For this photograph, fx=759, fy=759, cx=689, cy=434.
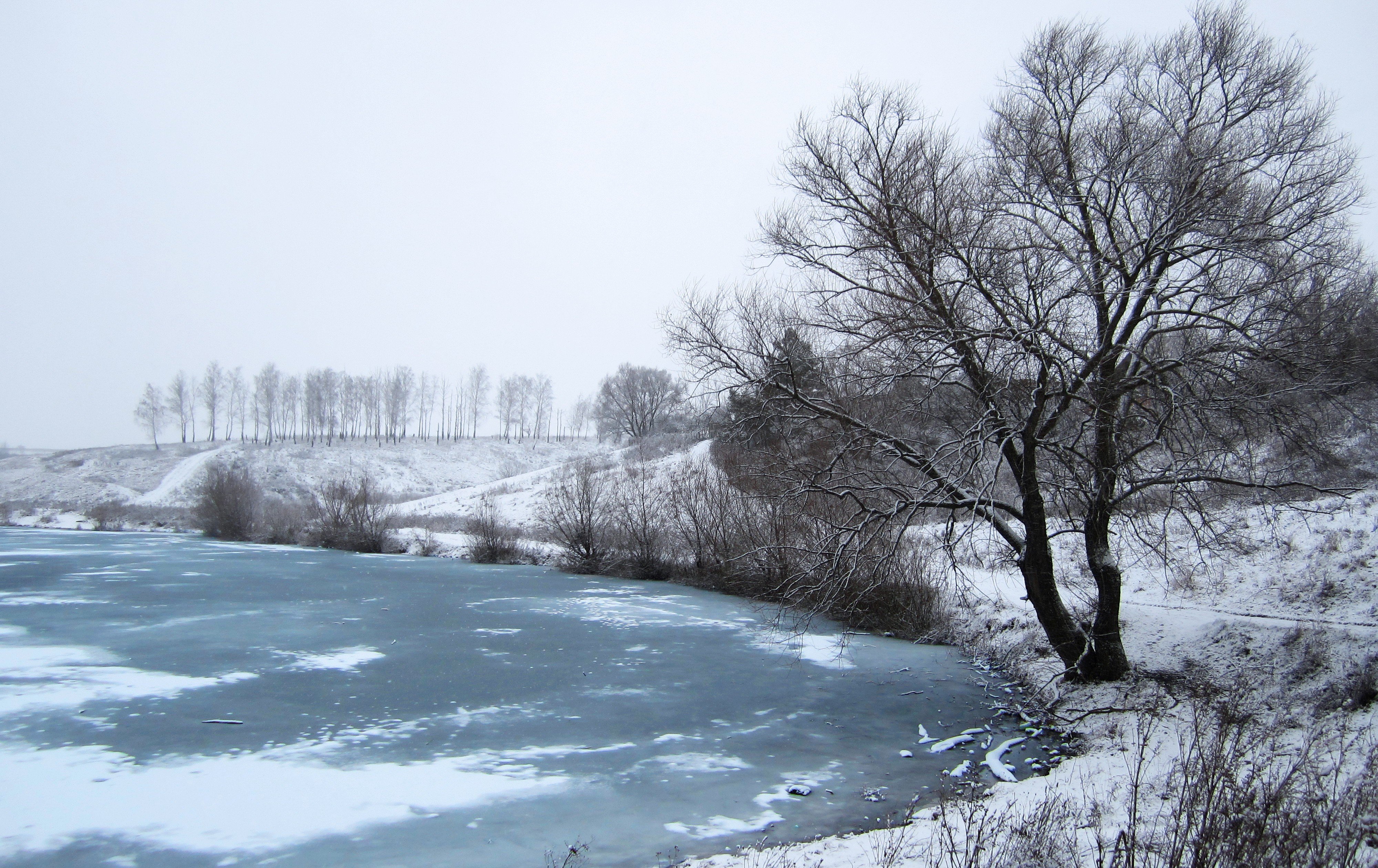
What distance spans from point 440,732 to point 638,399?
60.3 meters

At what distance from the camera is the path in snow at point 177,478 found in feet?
184

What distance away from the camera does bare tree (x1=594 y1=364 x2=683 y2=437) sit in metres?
68.3

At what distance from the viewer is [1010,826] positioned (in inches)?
211

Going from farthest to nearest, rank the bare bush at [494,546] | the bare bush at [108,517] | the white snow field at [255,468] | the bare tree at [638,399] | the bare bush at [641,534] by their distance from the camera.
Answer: the bare tree at [638,399] → the white snow field at [255,468] → the bare bush at [108,517] → the bare bush at [494,546] → the bare bush at [641,534]

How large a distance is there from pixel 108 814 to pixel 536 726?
4652mm

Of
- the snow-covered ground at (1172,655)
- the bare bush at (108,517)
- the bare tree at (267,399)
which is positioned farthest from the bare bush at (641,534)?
the bare tree at (267,399)

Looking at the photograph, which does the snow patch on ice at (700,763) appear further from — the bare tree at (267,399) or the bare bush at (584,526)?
the bare tree at (267,399)

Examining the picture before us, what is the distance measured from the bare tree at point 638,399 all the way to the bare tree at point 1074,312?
177 ft

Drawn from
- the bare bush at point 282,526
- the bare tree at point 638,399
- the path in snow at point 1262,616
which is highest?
the bare tree at point 638,399

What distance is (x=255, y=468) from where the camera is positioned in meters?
63.4

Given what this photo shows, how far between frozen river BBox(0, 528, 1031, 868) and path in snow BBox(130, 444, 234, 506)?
43.0 meters

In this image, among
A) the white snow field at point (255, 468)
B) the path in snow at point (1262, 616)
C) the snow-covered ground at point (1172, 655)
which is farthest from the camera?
the white snow field at point (255, 468)

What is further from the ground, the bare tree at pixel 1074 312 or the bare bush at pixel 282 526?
→ the bare tree at pixel 1074 312

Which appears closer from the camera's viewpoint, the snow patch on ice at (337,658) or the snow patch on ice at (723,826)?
the snow patch on ice at (723,826)
